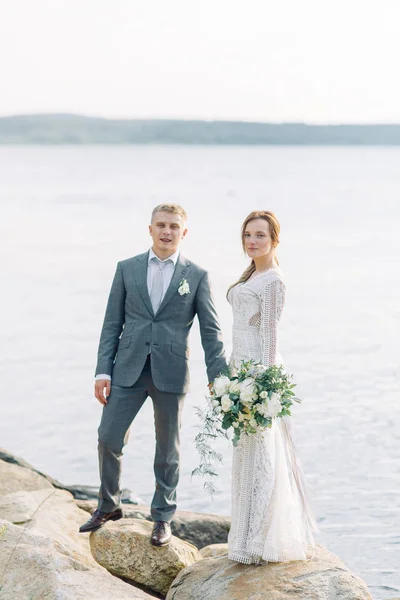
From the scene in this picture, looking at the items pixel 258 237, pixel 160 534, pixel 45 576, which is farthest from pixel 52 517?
pixel 258 237

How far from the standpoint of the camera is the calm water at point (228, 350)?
39.0 ft

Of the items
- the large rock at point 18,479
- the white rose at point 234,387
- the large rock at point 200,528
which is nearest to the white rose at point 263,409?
the white rose at point 234,387

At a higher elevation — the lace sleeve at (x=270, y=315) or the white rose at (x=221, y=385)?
the lace sleeve at (x=270, y=315)

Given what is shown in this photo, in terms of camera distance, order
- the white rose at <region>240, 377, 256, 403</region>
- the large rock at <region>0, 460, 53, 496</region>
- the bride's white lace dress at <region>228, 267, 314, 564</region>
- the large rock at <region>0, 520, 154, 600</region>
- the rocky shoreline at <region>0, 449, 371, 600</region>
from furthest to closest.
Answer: the large rock at <region>0, 460, 53, 496</region> → the bride's white lace dress at <region>228, 267, 314, 564</region> → the white rose at <region>240, 377, 256, 403</region> → the rocky shoreline at <region>0, 449, 371, 600</region> → the large rock at <region>0, 520, 154, 600</region>

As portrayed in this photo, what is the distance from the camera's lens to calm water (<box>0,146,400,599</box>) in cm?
1190

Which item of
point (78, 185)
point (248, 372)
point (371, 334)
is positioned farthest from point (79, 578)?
point (78, 185)

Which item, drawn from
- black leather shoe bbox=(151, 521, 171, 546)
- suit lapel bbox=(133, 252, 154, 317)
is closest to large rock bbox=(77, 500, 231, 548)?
black leather shoe bbox=(151, 521, 171, 546)

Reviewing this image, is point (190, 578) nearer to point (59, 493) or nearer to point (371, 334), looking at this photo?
point (59, 493)

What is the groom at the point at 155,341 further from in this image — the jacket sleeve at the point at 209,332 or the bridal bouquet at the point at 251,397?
the bridal bouquet at the point at 251,397

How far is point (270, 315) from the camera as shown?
639 cm

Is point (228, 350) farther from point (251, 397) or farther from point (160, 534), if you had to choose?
point (251, 397)

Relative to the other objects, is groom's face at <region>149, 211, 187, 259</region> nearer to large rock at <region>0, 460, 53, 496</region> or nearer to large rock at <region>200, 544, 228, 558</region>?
large rock at <region>200, 544, 228, 558</region>

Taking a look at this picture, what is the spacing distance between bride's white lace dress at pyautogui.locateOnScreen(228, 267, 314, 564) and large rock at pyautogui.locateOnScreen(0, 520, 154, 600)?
787 millimetres

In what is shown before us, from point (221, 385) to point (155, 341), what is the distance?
0.74 m
